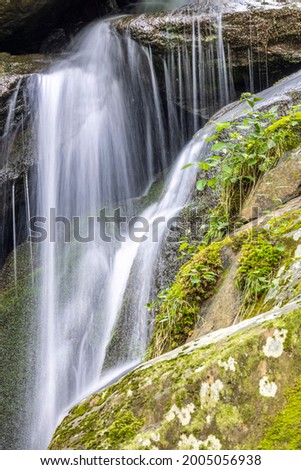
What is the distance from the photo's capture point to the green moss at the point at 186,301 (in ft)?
9.96

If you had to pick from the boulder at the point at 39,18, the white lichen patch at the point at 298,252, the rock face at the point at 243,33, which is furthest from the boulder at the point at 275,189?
the boulder at the point at 39,18

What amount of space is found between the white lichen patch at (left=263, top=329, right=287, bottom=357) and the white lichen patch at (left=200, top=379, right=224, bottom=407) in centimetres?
21

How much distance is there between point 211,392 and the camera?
165 cm

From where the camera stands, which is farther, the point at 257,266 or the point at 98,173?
the point at 98,173

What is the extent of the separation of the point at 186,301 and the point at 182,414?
145 cm

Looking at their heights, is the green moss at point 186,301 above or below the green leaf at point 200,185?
below

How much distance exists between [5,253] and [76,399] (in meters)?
3.94

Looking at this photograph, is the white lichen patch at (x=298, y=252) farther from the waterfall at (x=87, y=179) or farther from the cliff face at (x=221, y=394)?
the waterfall at (x=87, y=179)

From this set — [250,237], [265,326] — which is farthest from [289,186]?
[265,326]

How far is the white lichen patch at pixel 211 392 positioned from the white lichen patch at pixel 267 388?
139 millimetres

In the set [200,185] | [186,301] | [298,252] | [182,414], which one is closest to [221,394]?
[182,414]

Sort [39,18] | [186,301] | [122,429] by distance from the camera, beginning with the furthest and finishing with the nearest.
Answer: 1. [39,18]
2. [186,301]
3. [122,429]

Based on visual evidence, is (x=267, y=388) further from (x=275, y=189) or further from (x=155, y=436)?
(x=275, y=189)
